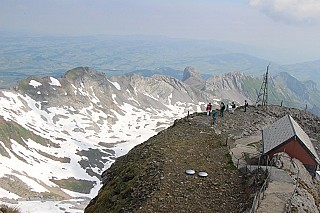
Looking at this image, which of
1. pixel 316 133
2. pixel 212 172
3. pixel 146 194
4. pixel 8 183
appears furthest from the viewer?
pixel 8 183

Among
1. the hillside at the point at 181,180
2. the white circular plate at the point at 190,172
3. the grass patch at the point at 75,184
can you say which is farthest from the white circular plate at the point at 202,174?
the grass patch at the point at 75,184

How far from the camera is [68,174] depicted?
180 metres

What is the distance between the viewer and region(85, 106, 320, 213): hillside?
20.8 meters

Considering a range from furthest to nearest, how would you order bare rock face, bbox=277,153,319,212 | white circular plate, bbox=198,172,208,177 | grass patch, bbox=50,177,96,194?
1. grass patch, bbox=50,177,96,194
2. white circular plate, bbox=198,172,208,177
3. bare rock face, bbox=277,153,319,212

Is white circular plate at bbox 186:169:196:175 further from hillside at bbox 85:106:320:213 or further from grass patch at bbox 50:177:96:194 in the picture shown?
grass patch at bbox 50:177:96:194

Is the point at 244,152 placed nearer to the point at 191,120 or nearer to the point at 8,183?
the point at 191,120

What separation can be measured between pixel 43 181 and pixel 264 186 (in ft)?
518

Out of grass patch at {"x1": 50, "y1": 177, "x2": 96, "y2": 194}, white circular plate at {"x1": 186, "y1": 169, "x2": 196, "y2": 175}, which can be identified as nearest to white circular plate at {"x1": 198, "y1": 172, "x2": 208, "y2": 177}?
white circular plate at {"x1": 186, "y1": 169, "x2": 196, "y2": 175}

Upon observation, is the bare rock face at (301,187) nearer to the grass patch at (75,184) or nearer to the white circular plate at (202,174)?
the white circular plate at (202,174)

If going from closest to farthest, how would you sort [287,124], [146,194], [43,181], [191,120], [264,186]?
1. [264,186]
2. [146,194]
3. [287,124]
4. [191,120]
5. [43,181]

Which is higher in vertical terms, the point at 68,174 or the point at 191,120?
the point at 191,120

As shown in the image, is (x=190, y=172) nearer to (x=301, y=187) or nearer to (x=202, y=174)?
(x=202, y=174)

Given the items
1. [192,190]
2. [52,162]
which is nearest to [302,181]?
[192,190]

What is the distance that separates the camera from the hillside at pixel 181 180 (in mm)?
20766
